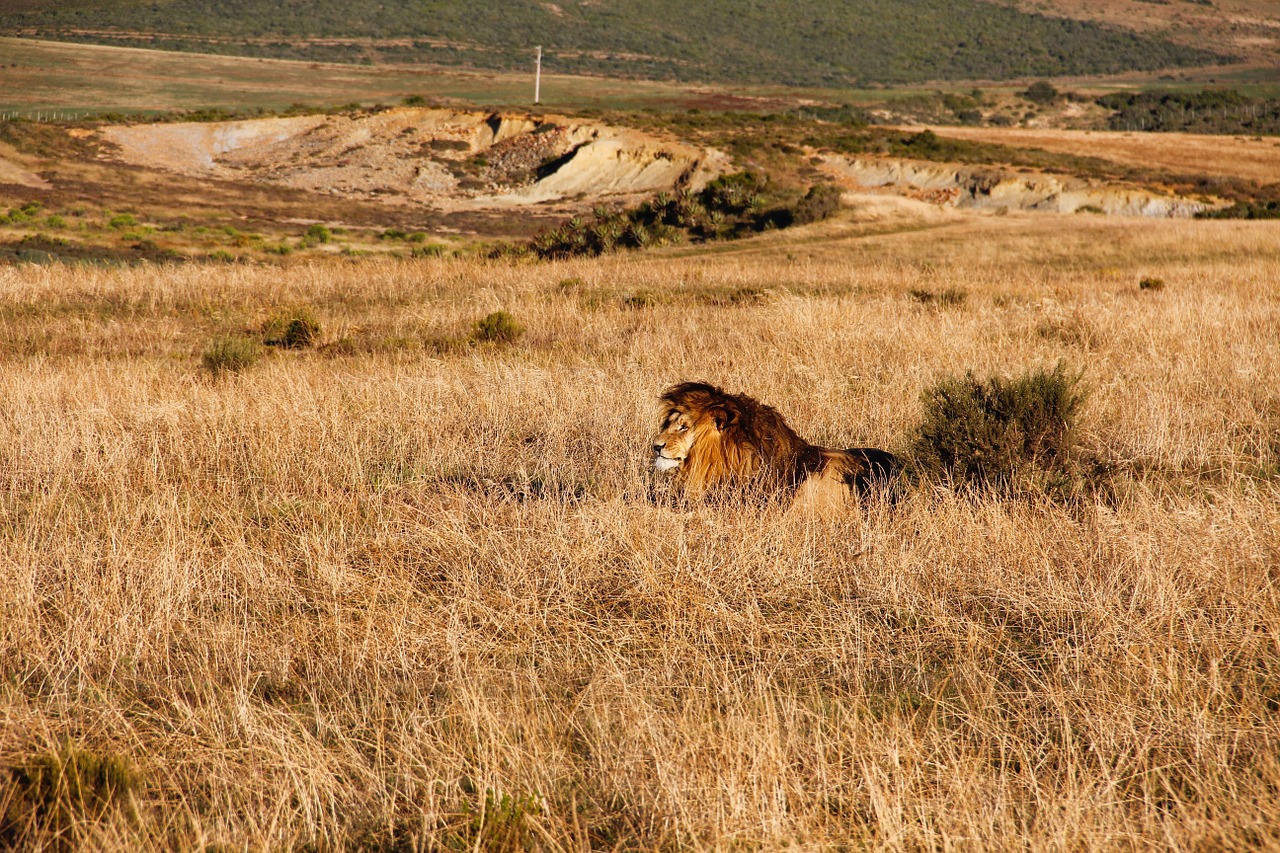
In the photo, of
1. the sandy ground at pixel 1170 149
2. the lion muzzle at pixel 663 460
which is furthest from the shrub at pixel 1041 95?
the lion muzzle at pixel 663 460

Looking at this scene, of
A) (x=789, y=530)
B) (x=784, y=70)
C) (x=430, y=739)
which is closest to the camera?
(x=430, y=739)

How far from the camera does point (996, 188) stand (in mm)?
46344

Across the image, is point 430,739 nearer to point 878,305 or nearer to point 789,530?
point 789,530

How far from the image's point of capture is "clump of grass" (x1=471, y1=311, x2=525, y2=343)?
521 inches

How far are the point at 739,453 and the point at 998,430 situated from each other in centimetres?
232

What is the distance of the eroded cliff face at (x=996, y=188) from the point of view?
143 ft

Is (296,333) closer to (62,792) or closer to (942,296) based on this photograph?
(942,296)

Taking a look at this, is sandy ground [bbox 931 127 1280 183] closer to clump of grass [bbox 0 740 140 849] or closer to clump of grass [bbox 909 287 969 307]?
clump of grass [bbox 909 287 969 307]

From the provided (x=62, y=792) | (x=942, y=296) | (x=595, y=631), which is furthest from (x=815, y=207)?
(x=62, y=792)

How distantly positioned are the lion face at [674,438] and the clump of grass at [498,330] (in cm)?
821

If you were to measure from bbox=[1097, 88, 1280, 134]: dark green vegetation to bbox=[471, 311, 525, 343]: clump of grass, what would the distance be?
91357mm

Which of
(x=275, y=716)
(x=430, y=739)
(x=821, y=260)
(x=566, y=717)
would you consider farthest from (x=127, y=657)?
(x=821, y=260)

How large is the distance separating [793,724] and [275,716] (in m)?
1.82

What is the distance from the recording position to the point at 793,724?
335 centimetres
